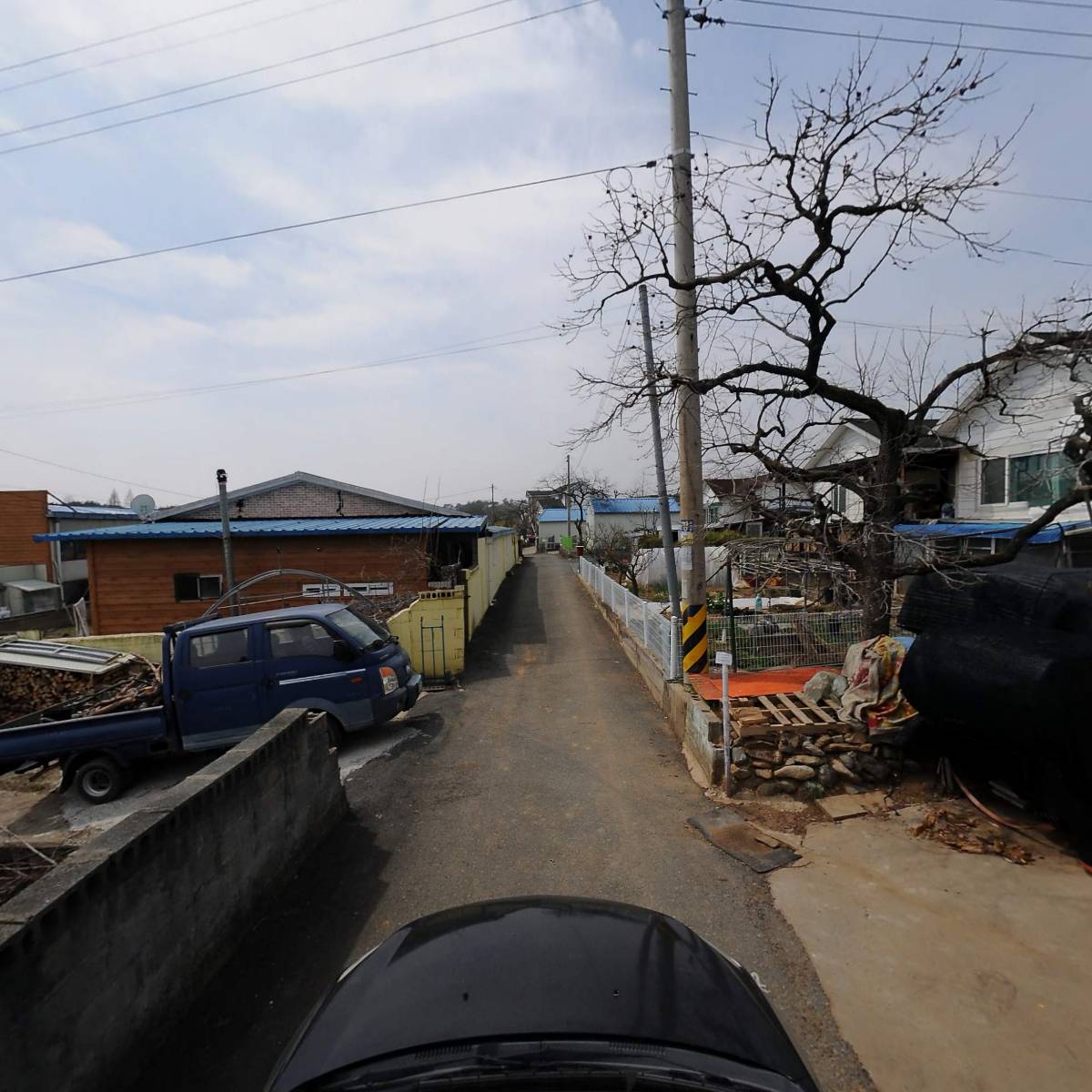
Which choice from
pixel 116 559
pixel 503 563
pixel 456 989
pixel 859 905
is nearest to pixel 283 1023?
pixel 456 989

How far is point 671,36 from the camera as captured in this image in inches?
314

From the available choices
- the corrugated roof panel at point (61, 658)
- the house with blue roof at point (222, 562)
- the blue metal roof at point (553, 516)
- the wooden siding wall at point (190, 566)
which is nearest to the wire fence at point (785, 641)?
the house with blue roof at point (222, 562)

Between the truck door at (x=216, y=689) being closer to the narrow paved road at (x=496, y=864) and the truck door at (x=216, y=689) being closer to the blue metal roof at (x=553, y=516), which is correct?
the narrow paved road at (x=496, y=864)

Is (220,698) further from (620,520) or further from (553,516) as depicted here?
(553,516)

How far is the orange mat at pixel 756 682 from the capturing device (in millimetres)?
7621

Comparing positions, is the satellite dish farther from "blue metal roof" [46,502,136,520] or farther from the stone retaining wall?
the stone retaining wall

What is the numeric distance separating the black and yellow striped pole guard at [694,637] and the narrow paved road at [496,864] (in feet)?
3.27

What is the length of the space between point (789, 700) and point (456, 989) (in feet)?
18.3

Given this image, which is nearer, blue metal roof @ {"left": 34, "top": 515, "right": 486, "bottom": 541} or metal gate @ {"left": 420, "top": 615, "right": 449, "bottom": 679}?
metal gate @ {"left": 420, "top": 615, "right": 449, "bottom": 679}

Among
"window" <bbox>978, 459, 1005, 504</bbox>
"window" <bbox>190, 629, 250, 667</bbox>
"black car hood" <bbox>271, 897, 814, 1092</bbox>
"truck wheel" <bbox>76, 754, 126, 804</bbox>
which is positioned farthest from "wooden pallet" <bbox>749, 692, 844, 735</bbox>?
"window" <bbox>978, 459, 1005, 504</bbox>

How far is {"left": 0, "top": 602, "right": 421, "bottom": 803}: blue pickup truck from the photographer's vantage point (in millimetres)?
7195

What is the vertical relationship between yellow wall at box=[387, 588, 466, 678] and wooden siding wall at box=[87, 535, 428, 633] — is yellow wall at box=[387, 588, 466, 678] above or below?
below

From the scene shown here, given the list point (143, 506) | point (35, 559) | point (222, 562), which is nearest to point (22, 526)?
point (35, 559)

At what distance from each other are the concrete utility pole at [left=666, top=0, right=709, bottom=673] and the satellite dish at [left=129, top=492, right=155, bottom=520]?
18.5 meters
